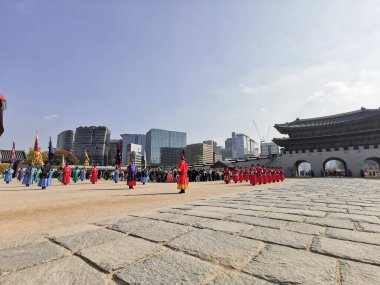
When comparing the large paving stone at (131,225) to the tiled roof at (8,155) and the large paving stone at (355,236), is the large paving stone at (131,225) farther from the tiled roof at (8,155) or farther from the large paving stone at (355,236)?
the tiled roof at (8,155)

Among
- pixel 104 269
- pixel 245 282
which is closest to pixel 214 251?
pixel 245 282

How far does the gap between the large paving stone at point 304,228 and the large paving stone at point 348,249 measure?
0.31 metres

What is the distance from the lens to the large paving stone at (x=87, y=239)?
87.4 inches

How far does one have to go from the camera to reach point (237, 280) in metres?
1.45

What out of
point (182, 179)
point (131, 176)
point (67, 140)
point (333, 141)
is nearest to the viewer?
point (182, 179)

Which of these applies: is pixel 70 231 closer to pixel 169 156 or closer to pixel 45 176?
pixel 45 176

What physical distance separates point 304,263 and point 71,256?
1.93 m

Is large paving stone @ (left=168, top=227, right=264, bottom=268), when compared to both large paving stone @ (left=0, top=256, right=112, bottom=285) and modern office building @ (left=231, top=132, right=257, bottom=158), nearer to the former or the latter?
large paving stone @ (left=0, top=256, right=112, bottom=285)

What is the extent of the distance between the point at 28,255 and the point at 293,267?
2235 millimetres

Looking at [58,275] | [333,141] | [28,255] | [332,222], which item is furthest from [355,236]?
[333,141]

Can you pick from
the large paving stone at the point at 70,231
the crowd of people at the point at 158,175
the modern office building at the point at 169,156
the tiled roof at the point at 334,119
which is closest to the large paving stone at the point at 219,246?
the large paving stone at the point at 70,231

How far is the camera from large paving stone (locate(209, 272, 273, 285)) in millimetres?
1417

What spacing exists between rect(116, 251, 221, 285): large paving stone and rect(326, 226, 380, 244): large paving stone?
163 centimetres

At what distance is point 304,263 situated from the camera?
5.60ft
